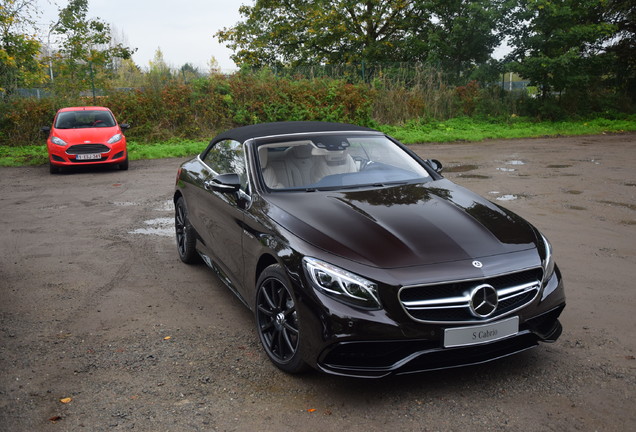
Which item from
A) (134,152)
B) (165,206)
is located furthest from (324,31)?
(165,206)

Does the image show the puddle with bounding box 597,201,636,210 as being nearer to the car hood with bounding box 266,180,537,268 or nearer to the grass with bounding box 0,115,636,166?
the car hood with bounding box 266,180,537,268

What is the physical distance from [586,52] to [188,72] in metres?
16.2

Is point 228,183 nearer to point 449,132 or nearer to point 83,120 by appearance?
point 83,120

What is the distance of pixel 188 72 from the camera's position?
79.1 feet

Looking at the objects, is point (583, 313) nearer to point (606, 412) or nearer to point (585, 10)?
point (606, 412)

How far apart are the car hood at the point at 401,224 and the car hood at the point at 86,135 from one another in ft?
38.9

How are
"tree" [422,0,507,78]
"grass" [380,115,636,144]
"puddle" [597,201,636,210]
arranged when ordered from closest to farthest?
"puddle" [597,201,636,210] < "grass" [380,115,636,144] < "tree" [422,0,507,78]

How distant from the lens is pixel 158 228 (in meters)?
8.62

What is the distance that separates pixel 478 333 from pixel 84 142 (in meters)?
13.6

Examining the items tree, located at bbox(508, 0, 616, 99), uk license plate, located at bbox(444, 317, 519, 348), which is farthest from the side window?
tree, located at bbox(508, 0, 616, 99)

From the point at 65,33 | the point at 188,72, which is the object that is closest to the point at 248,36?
the point at 65,33

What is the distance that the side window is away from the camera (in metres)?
5.22

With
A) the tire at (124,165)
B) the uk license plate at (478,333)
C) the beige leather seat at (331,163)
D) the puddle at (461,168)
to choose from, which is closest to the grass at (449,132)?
the tire at (124,165)

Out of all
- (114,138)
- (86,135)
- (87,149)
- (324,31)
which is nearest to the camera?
(87,149)
